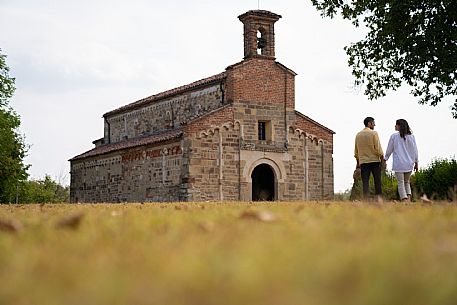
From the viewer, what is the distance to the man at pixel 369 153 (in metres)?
16.3

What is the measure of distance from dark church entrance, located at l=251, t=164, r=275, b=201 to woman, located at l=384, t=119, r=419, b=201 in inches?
733

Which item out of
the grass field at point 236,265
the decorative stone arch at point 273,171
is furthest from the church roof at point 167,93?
the grass field at point 236,265

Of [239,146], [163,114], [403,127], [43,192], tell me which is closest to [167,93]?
[163,114]

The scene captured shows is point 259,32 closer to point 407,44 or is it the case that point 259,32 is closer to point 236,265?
point 407,44

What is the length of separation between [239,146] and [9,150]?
23.7m

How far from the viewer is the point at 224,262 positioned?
2.80 metres

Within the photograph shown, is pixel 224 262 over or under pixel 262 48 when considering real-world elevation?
under

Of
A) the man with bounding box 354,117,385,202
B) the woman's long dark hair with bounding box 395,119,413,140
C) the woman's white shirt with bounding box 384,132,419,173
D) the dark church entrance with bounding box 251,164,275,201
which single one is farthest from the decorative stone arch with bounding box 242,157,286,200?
the woman's long dark hair with bounding box 395,119,413,140

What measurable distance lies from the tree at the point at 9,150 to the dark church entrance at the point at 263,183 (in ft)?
69.6

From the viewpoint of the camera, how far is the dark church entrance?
113 ft

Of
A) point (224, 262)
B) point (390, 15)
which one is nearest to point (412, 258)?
point (224, 262)

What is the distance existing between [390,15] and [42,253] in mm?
19306

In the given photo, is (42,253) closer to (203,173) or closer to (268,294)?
(268,294)

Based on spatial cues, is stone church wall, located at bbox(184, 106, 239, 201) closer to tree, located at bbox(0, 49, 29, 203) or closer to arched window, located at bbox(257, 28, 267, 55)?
arched window, located at bbox(257, 28, 267, 55)
